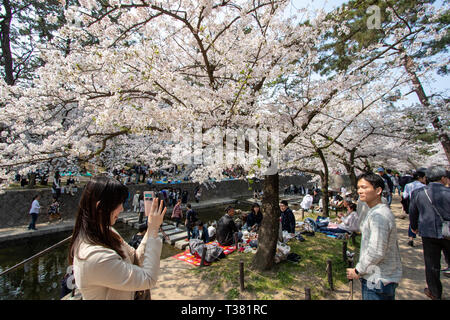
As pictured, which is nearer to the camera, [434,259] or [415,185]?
[434,259]

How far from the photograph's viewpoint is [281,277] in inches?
192

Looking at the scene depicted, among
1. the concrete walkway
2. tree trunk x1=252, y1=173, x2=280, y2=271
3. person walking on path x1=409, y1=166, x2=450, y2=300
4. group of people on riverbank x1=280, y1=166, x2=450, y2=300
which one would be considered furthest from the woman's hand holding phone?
the concrete walkway

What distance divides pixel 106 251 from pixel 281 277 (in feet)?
15.5

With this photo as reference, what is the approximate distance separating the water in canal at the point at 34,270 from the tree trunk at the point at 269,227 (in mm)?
4300

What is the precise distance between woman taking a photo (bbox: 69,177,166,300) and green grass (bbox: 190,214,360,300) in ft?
10.7

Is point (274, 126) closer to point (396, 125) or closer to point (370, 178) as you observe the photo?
point (370, 178)

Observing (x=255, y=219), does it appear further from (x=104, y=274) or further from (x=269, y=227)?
(x=104, y=274)

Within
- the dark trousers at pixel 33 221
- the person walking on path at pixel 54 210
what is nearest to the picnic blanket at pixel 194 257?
the dark trousers at pixel 33 221

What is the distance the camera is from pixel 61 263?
23.3 ft

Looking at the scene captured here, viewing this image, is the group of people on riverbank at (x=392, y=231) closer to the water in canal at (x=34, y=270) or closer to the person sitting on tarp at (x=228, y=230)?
the person sitting on tarp at (x=228, y=230)

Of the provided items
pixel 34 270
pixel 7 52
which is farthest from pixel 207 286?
pixel 7 52

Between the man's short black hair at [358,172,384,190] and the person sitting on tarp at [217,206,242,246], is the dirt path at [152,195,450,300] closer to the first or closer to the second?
the person sitting on tarp at [217,206,242,246]

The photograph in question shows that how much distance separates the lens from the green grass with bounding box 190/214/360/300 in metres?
4.32
